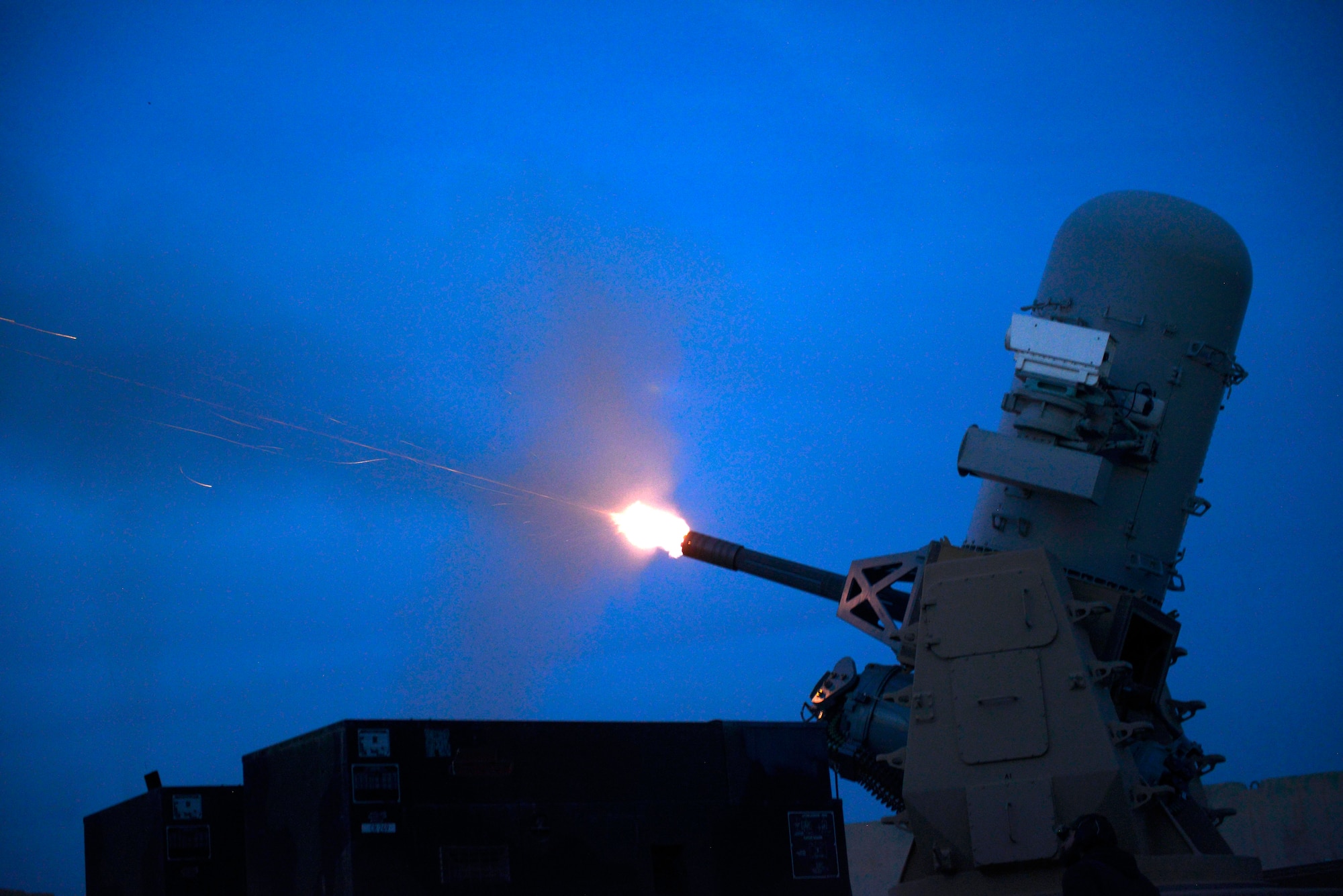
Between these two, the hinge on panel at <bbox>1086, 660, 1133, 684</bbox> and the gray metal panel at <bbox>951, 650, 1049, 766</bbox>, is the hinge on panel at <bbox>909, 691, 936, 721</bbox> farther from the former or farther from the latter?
the hinge on panel at <bbox>1086, 660, 1133, 684</bbox>

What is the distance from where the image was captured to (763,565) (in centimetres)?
2072

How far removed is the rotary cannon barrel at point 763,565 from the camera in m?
19.7

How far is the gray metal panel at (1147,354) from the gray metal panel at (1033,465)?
1.79 ft

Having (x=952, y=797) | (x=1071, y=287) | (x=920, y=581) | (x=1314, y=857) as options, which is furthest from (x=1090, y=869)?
(x=1314, y=857)

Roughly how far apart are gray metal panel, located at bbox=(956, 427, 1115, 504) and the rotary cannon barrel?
15.6 ft

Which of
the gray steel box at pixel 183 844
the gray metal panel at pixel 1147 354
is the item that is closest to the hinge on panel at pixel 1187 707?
A: the gray metal panel at pixel 1147 354

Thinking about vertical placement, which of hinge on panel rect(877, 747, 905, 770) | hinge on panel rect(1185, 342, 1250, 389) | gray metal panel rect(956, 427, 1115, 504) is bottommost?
hinge on panel rect(877, 747, 905, 770)

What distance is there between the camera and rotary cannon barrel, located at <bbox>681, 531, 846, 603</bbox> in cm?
1973

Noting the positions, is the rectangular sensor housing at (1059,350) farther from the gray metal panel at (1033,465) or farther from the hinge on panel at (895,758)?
the hinge on panel at (895,758)

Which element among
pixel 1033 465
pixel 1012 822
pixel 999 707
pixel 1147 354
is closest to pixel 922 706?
pixel 999 707

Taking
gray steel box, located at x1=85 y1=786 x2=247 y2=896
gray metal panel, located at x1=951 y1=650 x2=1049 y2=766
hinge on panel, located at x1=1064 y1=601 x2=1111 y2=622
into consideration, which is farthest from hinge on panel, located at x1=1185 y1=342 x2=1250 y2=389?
gray steel box, located at x1=85 y1=786 x2=247 y2=896

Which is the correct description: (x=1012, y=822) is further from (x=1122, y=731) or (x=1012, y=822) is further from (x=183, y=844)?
(x=183, y=844)

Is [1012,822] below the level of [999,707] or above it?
below

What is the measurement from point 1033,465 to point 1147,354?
2.10 m
